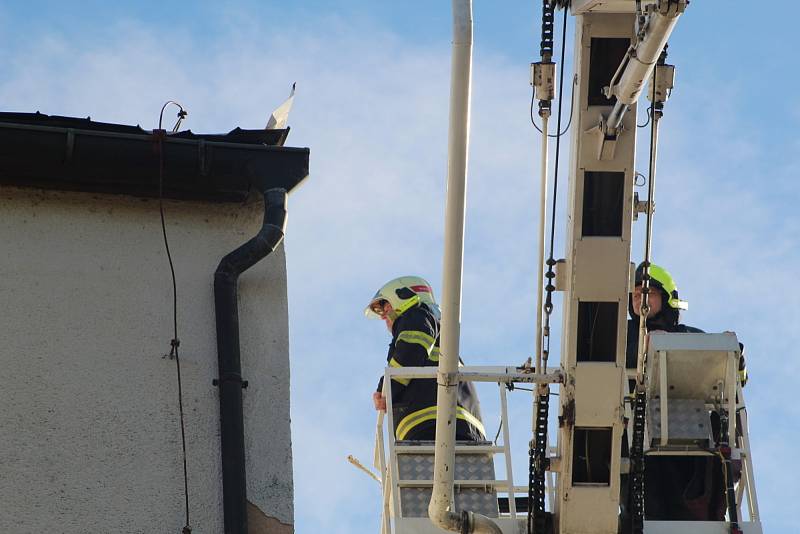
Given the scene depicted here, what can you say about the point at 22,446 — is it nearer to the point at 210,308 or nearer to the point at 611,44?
the point at 210,308

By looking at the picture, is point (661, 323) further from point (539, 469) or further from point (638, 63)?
point (638, 63)

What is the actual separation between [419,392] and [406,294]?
1.05 meters

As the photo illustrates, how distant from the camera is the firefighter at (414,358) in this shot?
1095 centimetres

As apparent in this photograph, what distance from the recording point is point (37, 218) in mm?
9352

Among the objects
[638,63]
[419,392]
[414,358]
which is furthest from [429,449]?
[638,63]

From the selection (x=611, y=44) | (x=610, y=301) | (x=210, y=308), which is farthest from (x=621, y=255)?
(x=210, y=308)

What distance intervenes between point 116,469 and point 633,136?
336cm

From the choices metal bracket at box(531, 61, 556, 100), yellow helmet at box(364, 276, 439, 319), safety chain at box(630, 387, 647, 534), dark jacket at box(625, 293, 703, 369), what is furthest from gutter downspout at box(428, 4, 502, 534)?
yellow helmet at box(364, 276, 439, 319)

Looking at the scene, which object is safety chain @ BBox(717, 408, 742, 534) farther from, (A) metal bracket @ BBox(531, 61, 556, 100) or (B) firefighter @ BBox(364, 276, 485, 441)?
(A) metal bracket @ BBox(531, 61, 556, 100)

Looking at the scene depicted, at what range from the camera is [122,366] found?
9.01 metres

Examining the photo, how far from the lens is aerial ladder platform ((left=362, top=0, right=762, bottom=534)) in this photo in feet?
28.4

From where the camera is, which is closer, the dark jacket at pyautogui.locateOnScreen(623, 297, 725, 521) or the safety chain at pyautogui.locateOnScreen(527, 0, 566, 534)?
the safety chain at pyautogui.locateOnScreen(527, 0, 566, 534)

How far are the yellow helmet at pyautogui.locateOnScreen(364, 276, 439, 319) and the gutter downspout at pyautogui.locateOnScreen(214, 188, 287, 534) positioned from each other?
250 cm

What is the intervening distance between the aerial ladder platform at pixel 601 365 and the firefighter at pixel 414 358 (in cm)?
135
